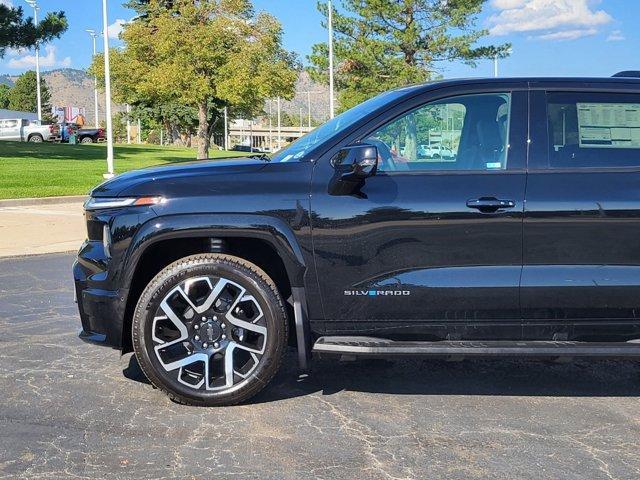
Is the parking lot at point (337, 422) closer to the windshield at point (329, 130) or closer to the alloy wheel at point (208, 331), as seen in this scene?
the alloy wheel at point (208, 331)

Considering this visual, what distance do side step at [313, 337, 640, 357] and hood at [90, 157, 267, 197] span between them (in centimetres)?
111

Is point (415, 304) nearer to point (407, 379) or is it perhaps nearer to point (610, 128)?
point (407, 379)

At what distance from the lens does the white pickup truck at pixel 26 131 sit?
5353cm

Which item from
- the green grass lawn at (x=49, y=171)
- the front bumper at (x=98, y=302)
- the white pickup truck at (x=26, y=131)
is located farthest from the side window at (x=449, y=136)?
the white pickup truck at (x=26, y=131)

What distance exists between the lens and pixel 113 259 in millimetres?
4227

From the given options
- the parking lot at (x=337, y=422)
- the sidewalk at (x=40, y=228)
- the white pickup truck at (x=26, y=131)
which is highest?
the white pickup truck at (x=26, y=131)

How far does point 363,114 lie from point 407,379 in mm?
1753

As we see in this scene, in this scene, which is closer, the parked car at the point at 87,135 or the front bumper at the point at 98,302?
the front bumper at the point at 98,302

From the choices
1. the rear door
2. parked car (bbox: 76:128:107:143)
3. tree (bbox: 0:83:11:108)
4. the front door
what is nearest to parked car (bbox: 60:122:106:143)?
parked car (bbox: 76:128:107:143)

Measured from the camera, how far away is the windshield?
4.40 metres

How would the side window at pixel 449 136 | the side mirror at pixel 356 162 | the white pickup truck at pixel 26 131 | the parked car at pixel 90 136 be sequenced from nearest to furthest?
1. the side mirror at pixel 356 162
2. the side window at pixel 449 136
3. the white pickup truck at pixel 26 131
4. the parked car at pixel 90 136

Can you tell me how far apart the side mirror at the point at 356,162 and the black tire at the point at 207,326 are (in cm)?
75

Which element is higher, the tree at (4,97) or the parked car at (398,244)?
the tree at (4,97)

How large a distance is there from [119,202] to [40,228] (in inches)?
353
